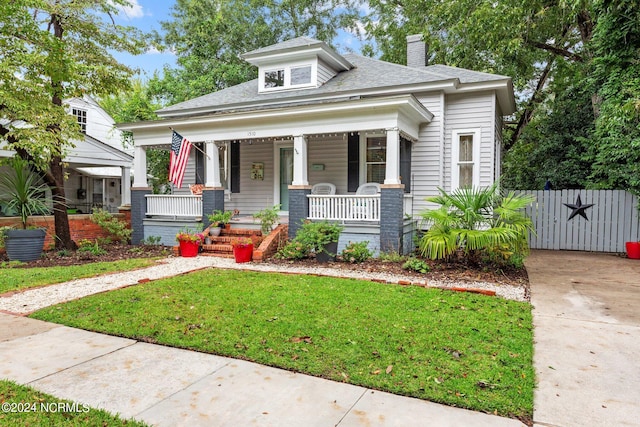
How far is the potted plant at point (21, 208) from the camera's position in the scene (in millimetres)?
9094

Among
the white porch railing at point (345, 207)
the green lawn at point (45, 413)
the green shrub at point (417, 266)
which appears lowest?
the green lawn at point (45, 413)

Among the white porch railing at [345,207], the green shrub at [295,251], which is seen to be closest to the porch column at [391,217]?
the white porch railing at [345,207]

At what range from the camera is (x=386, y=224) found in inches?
337

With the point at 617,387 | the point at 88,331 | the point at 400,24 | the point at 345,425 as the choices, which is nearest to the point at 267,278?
the point at 88,331

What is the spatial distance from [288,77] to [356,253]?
21.8ft

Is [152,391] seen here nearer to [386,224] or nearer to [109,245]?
[386,224]

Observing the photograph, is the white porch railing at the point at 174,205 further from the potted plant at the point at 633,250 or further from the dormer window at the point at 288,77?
the potted plant at the point at 633,250

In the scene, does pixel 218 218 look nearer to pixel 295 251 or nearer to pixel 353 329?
pixel 295 251

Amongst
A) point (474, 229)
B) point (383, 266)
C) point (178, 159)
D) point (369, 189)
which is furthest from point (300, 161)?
point (474, 229)

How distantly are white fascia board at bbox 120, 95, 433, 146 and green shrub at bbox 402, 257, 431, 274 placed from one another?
2.98 m

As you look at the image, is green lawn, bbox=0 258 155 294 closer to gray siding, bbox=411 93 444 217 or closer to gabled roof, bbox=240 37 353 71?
gray siding, bbox=411 93 444 217

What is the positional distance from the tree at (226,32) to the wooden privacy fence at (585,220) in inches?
595

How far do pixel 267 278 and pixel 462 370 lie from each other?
162 inches

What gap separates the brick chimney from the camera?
12883mm
